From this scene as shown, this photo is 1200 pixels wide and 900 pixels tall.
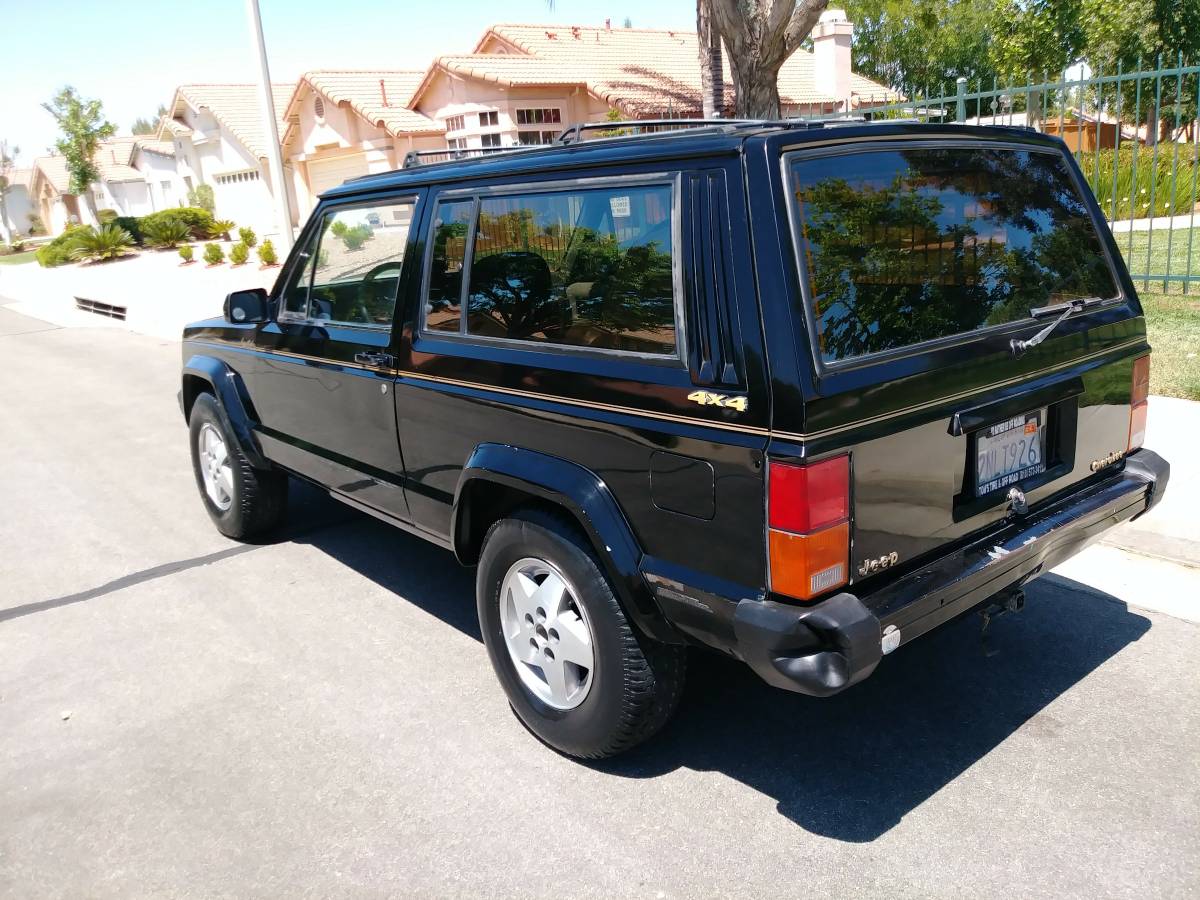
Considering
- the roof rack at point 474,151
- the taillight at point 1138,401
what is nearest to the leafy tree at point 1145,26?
the taillight at point 1138,401

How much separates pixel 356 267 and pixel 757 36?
5636 mm

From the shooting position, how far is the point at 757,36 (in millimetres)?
8625

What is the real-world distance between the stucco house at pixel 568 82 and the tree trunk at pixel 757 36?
1298 cm

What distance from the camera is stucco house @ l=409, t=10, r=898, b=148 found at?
24.2 metres

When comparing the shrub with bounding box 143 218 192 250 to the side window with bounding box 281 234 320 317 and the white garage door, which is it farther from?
the side window with bounding box 281 234 320 317

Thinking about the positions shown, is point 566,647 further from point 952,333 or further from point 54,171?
point 54,171

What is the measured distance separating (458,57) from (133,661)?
23.2m

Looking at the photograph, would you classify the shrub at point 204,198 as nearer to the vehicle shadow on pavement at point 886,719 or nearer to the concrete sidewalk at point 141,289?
the concrete sidewalk at point 141,289

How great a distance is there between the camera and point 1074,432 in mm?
3354

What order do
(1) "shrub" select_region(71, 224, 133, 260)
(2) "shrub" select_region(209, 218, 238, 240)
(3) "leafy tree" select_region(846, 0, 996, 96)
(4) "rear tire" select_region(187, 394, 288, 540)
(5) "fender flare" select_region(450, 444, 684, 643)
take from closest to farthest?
(5) "fender flare" select_region(450, 444, 684, 643), (4) "rear tire" select_region(187, 394, 288, 540), (1) "shrub" select_region(71, 224, 133, 260), (2) "shrub" select_region(209, 218, 238, 240), (3) "leafy tree" select_region(846, 0, 996, 96)

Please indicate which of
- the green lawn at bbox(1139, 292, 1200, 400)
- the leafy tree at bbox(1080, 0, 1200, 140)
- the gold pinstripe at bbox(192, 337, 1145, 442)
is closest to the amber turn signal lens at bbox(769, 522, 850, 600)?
the gold pinstripe at bbox(192, 337, 1145, 442)

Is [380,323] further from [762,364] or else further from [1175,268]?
[1175,268]

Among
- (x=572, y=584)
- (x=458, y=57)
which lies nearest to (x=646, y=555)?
(x=572, y=584)

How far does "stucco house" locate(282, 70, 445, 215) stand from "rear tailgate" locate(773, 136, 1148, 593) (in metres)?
23.3
